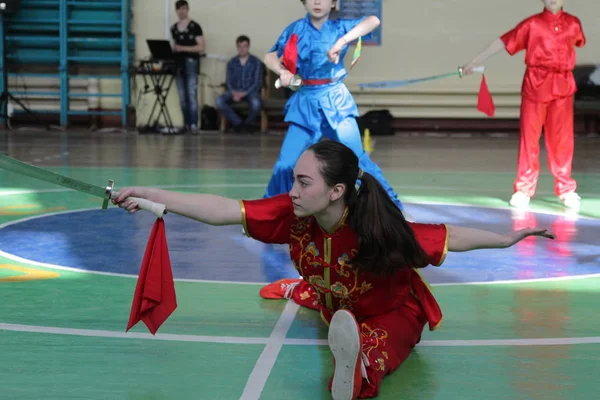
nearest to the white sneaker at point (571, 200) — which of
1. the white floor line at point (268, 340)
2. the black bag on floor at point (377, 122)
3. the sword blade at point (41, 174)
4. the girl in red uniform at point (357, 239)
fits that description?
the white floor line at point (268, 340)

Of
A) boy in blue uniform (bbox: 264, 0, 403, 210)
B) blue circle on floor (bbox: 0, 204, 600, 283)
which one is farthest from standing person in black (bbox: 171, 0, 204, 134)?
boy in blue uniform (bbox: 264, 0, 403, 210)

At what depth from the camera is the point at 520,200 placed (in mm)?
7020

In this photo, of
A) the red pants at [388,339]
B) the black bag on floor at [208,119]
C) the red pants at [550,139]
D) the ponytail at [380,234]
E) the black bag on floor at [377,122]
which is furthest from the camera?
the black bag on floor at [208,119]

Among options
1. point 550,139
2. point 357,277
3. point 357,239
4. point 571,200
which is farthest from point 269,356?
point 550,139

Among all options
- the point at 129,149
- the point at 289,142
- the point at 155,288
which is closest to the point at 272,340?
the point at 155,288

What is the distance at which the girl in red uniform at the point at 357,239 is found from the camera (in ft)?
9.83

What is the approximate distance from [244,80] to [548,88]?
8223 millimetres

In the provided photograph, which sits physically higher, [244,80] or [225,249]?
[244,80]

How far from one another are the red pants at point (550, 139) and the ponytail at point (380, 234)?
4.33 m

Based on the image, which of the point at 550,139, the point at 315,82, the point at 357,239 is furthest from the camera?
the point at 550,139

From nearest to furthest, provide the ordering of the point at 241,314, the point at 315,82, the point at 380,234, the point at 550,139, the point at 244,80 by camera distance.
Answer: the point at 380,234, the point at 241,314, the point at 315,82, the point at 550,139, the point at 244,80

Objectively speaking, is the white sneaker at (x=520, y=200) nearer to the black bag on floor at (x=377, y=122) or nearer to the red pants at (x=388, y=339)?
the red pants at (x=388, y=339)

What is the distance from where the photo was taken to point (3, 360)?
3131mm

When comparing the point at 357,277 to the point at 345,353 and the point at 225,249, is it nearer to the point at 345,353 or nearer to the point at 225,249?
the point at 345,353
